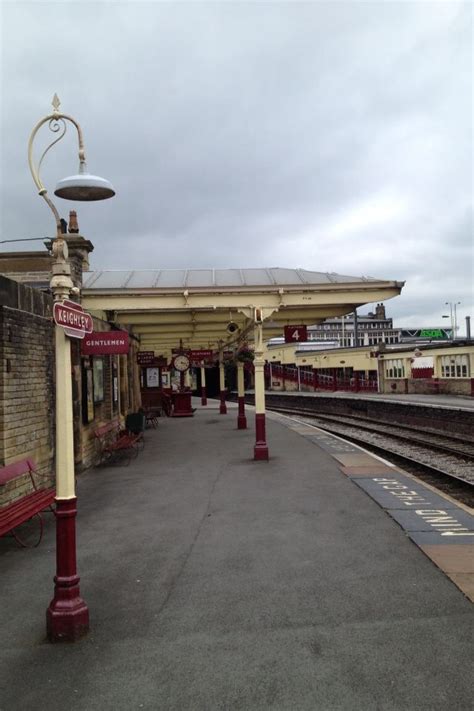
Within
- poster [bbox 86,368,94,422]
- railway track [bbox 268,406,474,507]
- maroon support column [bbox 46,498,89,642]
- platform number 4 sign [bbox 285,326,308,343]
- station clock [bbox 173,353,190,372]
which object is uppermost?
platform number 4 sign [bbox 285,326,308,343]

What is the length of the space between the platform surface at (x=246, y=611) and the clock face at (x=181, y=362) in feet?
39.3

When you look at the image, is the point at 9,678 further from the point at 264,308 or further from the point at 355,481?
the point at 264,308

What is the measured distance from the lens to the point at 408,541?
588 cm

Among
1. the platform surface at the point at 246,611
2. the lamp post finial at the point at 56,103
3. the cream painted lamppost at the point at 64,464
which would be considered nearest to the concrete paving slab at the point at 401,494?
the platform surface at the point at 246,611

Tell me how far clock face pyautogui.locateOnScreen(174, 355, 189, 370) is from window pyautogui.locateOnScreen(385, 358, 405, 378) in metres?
22.7

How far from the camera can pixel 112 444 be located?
41.7 feet

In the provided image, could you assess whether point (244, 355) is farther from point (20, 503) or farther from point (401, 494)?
point (20, 503)

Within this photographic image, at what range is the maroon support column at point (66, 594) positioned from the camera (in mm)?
3965

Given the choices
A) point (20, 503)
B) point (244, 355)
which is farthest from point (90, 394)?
point (244, 355)

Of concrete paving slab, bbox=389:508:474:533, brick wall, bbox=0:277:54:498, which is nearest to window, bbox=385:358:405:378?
concrete paving slab, bbox=389:508:474:533

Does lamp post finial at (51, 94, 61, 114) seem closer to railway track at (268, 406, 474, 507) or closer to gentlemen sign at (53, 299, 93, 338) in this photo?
gentlemen sign at (53, 299, 93, 338)

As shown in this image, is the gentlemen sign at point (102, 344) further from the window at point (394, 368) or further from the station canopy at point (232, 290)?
the window at point (394, 368)

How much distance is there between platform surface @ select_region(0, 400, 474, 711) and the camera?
129 inches

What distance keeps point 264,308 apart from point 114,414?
530 centimetres
